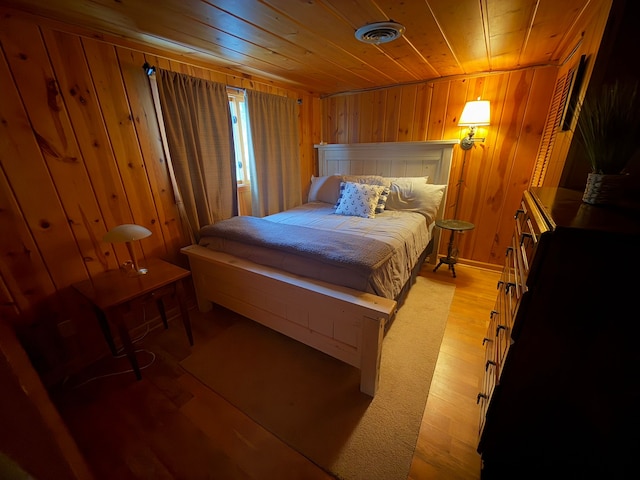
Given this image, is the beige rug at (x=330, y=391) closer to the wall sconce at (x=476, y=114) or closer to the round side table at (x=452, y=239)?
the round side table at (x=452, y=239)

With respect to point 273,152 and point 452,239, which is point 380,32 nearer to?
point 273,152

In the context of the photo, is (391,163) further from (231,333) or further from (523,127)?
(231,333)

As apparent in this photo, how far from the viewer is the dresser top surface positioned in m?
0.73

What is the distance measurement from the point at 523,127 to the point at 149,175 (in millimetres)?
3278

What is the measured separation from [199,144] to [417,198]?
2074 mm

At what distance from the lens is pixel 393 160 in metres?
3.06

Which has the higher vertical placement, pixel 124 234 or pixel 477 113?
pixel 477 113

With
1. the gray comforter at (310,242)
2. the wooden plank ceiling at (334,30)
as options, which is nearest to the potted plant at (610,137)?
the wooden plank ceiling at (334,30)

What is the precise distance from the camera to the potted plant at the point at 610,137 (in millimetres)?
874

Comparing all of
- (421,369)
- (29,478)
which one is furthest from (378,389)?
(29,478)

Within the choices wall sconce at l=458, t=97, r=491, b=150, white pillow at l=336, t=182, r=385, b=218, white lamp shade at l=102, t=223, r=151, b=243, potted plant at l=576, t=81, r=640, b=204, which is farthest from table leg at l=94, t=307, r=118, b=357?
wall sconce at l=458, t=97, r=491, b=150

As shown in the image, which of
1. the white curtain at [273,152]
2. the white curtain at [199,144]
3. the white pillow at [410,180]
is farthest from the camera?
the white pillow at [410,180]

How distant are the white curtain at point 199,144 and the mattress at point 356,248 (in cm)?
35

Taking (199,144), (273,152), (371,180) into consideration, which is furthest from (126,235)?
(371,180)
